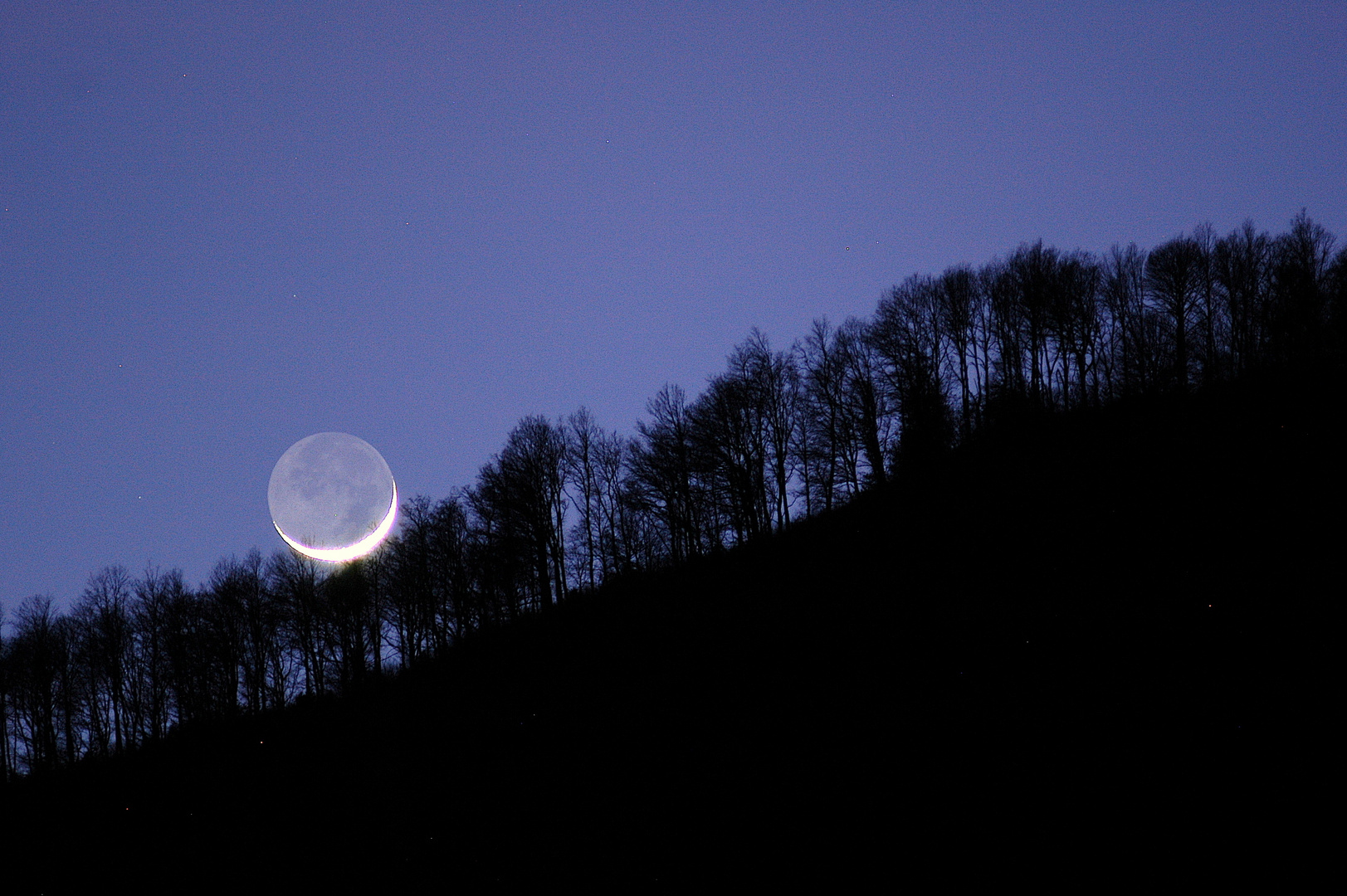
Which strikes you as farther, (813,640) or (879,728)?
(813,640)

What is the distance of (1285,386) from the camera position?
3978 centimetres

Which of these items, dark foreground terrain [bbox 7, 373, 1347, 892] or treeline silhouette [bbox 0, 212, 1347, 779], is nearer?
dark foreground terrain [bbox 7, 373, 1347, 892]

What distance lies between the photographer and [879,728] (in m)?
19.6

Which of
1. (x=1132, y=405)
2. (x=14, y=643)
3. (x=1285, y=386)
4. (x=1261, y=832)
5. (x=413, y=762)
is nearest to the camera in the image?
(x=1261, y=832)

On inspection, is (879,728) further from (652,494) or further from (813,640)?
(652,494)

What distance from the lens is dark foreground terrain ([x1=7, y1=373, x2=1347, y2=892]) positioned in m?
15.2

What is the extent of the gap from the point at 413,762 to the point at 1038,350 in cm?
5717

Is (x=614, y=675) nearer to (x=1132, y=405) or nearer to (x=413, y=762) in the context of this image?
(x=413, y=762)

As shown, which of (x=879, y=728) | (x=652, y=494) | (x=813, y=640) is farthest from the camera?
(x=652, y=494)

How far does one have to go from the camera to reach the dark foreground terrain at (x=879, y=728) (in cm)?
1520

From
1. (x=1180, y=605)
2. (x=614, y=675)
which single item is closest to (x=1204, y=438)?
(x=1180, y=605)

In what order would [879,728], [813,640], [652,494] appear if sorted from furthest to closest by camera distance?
[652,494] < [813,640] < [879,728]

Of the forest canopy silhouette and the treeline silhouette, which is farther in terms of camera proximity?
the treeline silhouette

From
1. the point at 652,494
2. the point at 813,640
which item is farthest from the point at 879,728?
the point at 652,494
